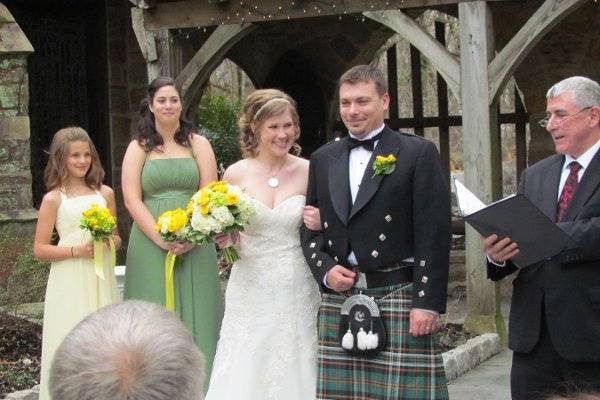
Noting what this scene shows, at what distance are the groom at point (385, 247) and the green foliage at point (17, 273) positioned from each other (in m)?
3.69

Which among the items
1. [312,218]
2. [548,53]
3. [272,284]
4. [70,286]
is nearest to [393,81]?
[548,53]

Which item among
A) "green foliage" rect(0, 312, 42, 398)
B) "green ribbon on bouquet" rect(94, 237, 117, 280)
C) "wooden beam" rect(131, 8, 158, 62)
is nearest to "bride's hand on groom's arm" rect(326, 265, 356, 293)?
"green ribbon on bouquet" rect(94, 237, 117, 280)

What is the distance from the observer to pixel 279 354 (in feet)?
18.2

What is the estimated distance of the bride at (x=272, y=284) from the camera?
553 centimetres

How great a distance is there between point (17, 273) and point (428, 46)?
11.4ft

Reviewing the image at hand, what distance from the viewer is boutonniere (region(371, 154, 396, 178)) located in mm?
4754

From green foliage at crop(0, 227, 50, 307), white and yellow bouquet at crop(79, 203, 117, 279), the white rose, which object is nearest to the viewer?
the white rose

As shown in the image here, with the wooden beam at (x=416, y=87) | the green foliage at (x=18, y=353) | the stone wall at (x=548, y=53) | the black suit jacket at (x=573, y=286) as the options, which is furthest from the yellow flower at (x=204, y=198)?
the wooden beam at (x=416, y=87)

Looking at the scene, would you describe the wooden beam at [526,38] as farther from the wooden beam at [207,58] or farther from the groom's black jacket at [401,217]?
the groom's black jacket at [401,217]

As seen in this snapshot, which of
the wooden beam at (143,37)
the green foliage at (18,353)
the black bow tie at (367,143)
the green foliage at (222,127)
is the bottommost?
the green foliage at (18,353)

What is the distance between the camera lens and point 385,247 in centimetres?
476

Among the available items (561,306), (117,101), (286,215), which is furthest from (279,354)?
(117,101)

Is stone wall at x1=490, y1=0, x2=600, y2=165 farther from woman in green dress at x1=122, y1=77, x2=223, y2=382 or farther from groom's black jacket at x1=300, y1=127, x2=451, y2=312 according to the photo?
groom's black jacket at x1=300, y1=127, x2=451, y2=312

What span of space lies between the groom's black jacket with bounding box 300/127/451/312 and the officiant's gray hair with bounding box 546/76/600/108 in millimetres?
649
